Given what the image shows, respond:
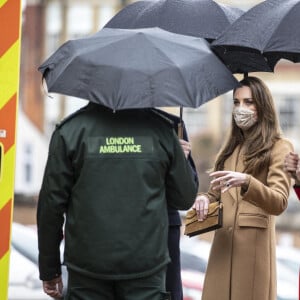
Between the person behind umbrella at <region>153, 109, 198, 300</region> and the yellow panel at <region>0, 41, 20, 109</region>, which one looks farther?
the person behind umbrella at <region>153, 109, 198, 300</region>

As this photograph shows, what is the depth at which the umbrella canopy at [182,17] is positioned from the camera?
19.6 ft

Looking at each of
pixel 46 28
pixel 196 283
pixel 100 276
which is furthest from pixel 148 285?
pixel 46 28

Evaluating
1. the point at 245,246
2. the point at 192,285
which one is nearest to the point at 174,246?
the point at 245,246

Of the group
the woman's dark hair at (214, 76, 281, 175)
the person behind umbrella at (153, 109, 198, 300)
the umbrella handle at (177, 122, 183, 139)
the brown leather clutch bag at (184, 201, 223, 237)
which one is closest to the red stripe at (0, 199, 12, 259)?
the person behind umbrella at (153, 109, 198, 300)

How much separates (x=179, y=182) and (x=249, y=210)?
0.96 metres

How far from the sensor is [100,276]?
4.44 m

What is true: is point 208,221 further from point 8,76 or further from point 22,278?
point 22,278

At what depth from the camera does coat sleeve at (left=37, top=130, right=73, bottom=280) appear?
4.48 meters

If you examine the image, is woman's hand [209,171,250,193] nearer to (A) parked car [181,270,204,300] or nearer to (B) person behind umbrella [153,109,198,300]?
(B) person behind umbrella [153,109,198,300]

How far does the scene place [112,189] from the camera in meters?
4.42

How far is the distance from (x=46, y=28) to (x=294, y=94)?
32.5 feet

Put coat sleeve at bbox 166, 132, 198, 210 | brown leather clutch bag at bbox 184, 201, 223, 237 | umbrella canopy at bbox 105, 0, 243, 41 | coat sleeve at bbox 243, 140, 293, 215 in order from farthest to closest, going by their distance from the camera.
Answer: umbrella canopy at bbox 105, 0, 243, 41, brown leather clutch bag at bbox 184, 201, 223, 237, coat sleeve at bbox 243, 140, 293, 215, coat sleeve at bbox 166, 132, 198, 210

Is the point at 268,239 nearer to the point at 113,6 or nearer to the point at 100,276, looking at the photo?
the point at 100,276

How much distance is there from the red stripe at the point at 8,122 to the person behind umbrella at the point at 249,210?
113cm
